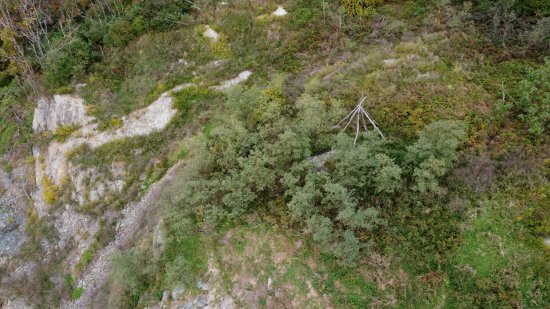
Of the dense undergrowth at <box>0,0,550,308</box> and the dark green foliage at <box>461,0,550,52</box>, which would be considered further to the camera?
the dark green foliage at <box>461,0,550,52</box>

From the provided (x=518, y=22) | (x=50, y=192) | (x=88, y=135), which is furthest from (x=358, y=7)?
(x=50, y=192)

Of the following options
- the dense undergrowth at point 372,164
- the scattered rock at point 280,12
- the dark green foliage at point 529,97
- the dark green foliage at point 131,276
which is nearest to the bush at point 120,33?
the dense undergrowth at point 372,164

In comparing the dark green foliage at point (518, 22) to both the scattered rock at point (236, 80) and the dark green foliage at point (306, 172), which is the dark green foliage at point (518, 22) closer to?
the dark green foliage at point (306, 172)

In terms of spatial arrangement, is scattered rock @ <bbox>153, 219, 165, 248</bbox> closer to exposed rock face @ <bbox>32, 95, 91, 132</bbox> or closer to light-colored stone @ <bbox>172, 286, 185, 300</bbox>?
light-colored stone @ <bbox>172, 286, 185, 300</bbox>

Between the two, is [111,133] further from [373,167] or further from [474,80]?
[474,80]

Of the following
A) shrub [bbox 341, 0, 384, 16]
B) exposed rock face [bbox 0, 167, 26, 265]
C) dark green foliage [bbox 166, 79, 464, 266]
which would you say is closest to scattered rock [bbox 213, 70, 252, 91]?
dark green foliage [bbox 166, 79, 464, 266]

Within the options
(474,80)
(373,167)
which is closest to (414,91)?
(474,80)
